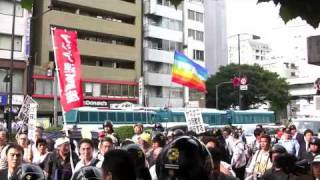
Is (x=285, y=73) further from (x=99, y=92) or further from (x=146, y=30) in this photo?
(x=99, y=92)

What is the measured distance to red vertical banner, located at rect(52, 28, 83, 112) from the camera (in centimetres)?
978

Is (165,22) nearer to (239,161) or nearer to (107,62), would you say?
(107,62)

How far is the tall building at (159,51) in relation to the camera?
182 feet

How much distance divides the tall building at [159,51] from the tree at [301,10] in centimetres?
5162

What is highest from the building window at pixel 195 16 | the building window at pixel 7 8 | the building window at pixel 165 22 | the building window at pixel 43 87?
the building window at pixel 195 16

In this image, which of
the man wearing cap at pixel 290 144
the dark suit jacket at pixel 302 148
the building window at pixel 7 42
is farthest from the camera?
the building window at pixel 7 42

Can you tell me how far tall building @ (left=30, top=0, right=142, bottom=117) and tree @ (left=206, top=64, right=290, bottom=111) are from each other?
17.8 metres

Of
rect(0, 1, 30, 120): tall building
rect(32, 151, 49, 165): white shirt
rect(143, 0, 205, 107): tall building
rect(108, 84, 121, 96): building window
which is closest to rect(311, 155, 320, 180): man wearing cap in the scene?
rect(32, 151, 49, 165): white shirt

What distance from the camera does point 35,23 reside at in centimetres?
4481

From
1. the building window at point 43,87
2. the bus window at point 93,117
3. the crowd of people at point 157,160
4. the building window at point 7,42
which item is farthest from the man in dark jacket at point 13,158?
the building window at point 43,87

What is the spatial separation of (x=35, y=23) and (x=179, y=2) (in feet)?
144

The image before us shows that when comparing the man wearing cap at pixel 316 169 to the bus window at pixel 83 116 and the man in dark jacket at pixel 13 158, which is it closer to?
the man in dark jacket at pixel 13 158

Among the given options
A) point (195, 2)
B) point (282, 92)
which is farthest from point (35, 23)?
point (282, 92)

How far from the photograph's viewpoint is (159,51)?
2235 inches
